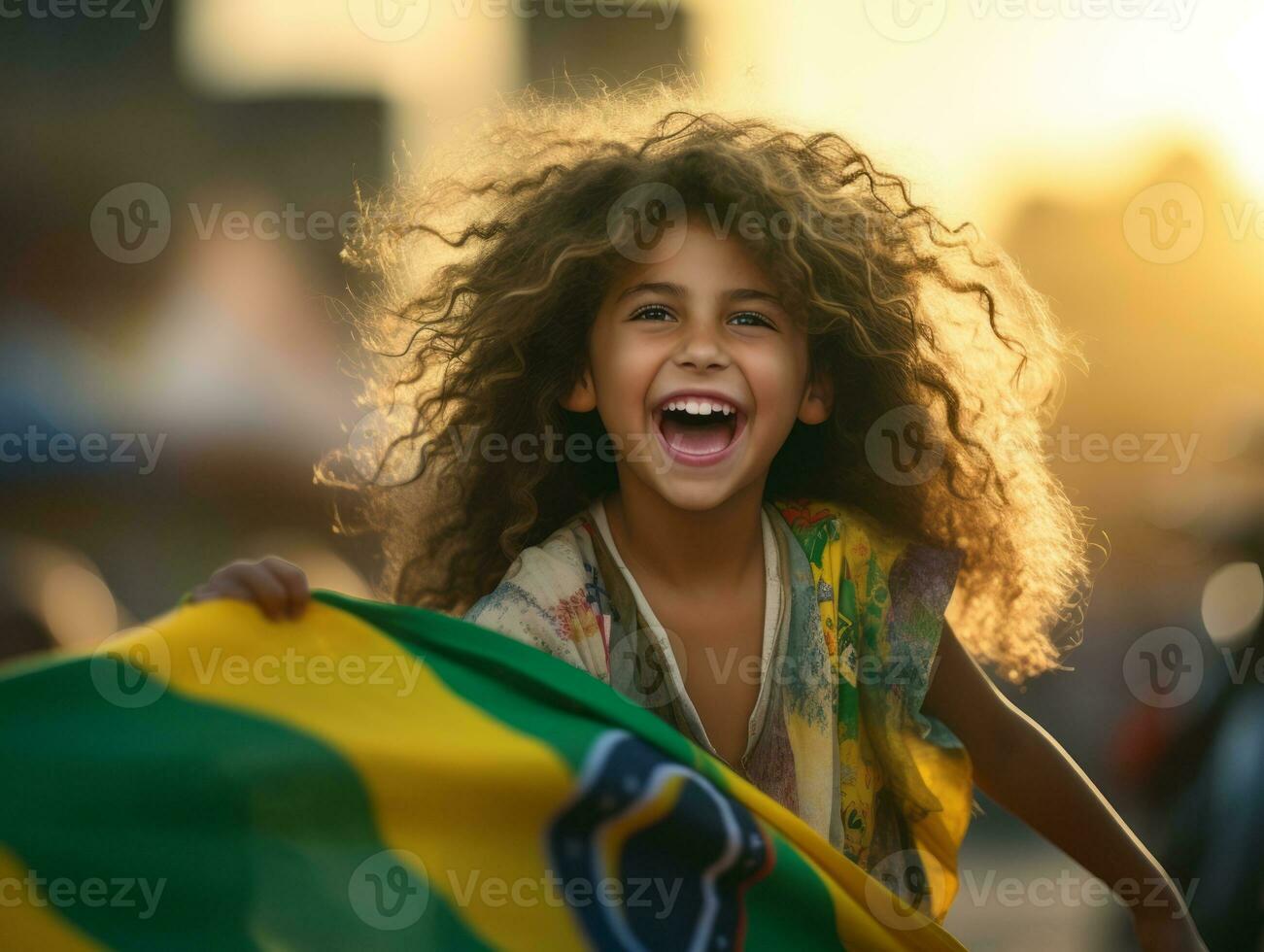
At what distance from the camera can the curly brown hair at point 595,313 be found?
2982 millimetres

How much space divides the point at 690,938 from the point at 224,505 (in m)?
11.7

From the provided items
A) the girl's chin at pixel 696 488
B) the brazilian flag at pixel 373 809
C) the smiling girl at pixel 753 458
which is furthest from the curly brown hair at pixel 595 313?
the brazilian flag at pixel 373 809

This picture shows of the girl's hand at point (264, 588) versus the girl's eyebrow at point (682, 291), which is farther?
the girl's eyebrow at point (682, 291)

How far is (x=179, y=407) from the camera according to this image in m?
13.0

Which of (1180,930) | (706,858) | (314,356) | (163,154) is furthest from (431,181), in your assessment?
(163,154)

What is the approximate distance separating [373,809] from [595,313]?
1.14m

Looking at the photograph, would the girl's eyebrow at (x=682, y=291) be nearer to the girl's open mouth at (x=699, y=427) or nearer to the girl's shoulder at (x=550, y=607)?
the girl's open mouth at (x=699, y=427)

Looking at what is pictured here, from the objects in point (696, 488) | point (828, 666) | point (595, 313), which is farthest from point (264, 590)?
point (828, 666)

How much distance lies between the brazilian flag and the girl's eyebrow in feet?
2.47

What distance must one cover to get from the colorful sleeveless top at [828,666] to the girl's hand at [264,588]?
47 centimetres

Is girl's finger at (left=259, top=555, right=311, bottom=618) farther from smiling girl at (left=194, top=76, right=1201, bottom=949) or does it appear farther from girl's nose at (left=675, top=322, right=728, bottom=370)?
girl's nose at (left=675, top=322, right=728, bottom=370)

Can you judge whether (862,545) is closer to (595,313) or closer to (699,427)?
(699,427)

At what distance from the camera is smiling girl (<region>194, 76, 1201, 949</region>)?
2.80m

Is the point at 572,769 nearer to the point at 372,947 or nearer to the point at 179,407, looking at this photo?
the point at 372,947
